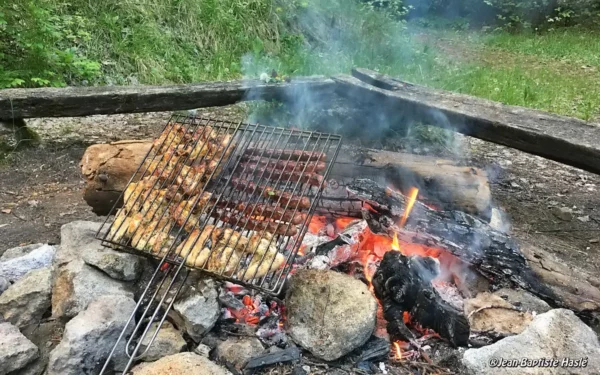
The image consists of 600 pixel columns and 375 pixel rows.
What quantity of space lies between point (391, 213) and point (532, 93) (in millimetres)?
5383

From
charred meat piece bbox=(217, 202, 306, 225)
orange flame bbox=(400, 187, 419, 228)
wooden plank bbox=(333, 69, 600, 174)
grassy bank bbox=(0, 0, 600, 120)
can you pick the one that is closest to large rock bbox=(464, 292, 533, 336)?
orange flame bbox=(400, 187, 419, 228)

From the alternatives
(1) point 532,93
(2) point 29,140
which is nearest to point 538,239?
(1) point 532,93

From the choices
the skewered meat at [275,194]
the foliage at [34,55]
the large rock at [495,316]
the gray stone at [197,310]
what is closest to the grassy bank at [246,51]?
the foliage at [34,55]

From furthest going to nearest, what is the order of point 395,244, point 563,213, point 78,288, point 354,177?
point 563,213 → point 354,177 → point 395,244 → point 78,288

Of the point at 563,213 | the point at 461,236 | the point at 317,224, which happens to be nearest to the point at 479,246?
the point at 461,236

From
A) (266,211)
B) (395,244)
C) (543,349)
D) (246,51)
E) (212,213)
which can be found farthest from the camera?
(246,51)

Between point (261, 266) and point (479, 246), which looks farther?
point (479, 246)

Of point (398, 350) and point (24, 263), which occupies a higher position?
point (398, 350)

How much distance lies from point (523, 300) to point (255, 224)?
1.70 meters

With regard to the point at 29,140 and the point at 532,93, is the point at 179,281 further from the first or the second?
the point at 532,93

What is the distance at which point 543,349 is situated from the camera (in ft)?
7.82

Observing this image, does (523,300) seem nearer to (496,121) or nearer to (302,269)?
(302,269)

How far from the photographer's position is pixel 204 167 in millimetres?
3262

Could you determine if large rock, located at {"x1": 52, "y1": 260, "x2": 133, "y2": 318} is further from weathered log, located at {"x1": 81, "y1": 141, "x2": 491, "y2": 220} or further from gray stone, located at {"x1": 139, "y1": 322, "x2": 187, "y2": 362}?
weathered log, located at {"x1": 81, "y1": 141, "x2": 491, "y2": 220}
